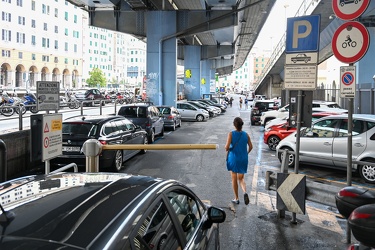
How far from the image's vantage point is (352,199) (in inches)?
145

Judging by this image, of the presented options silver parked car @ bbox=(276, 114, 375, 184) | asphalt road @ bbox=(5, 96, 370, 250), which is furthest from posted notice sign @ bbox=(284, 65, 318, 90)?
silver parked car @ bbox=(276, 114, 375, 184)

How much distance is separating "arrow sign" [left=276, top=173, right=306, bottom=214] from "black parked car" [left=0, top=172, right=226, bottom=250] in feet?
9.43

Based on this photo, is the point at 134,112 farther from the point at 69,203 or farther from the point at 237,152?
the point at 69,203

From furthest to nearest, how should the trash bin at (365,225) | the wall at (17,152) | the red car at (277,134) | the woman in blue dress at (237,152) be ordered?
the red car at (277,134)
the wall at (17,152)
the woman in blue dress at (237,152)
the trash bin at (365,225)

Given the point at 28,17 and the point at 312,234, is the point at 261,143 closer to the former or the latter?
the point at 312,234

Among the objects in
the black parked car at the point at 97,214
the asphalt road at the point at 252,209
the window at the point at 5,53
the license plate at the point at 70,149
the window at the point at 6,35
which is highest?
the window at the point at 6,35

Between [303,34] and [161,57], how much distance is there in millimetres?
21521

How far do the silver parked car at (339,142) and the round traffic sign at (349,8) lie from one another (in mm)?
4155

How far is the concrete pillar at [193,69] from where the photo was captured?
4709cm

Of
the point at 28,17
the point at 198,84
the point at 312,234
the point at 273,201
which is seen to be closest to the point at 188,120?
the point at 198,84

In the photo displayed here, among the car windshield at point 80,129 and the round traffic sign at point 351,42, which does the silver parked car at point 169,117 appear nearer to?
the car windshield at point 80,129

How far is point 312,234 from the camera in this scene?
5.75 m

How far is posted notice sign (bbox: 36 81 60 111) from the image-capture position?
745 centimetres

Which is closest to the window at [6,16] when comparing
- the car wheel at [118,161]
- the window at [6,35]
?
the window at [6,35]
